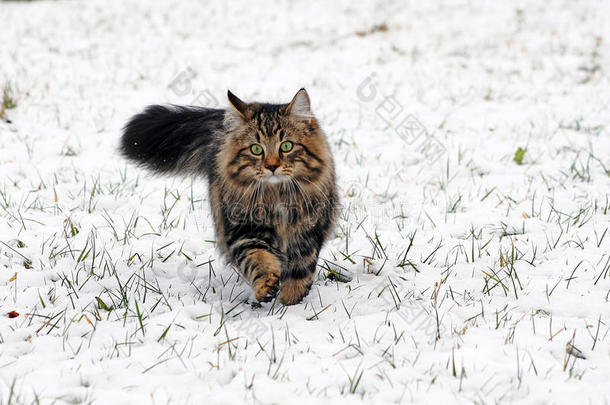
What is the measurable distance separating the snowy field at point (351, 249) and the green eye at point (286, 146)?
86cm

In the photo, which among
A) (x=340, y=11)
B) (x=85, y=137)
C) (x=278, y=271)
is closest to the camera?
(x=278, y=271)

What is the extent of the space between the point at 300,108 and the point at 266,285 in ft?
3.32

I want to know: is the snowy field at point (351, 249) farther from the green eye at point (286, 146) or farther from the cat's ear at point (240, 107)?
the cat's ear at point (240, 107)

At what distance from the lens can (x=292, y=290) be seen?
3.06 metres

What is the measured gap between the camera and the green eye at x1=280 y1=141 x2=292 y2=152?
2.97 meters

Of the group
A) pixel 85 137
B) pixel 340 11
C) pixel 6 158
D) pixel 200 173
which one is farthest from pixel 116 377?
pixel 340 11

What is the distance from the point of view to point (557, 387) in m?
2.20

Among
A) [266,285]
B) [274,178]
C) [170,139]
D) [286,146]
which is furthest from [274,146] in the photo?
[170,139]

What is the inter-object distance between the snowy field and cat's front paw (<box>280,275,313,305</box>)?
0.09 meters

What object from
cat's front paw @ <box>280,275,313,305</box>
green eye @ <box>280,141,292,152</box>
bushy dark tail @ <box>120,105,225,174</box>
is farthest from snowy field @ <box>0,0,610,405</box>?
green eye @ <box>280,141,292,152</box>

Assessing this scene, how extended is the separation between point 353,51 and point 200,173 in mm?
6762

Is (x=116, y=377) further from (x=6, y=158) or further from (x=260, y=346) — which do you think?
(x=6, y=158)

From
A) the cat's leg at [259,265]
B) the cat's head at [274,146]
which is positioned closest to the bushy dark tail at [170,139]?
the cat's head at [274,146]

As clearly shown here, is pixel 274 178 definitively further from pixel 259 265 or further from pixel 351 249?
pixel 351 249
